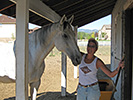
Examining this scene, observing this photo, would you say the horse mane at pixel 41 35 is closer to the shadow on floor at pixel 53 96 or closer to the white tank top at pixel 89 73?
the white tank top at pixel 89 73

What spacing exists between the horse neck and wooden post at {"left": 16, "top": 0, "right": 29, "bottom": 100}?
1075 millimetres

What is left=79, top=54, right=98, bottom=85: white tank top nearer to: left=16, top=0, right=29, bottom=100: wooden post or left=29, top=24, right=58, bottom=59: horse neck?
left=16, top=0, right=29, bottom=100: wooden post

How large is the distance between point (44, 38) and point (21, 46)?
1118 millimetres

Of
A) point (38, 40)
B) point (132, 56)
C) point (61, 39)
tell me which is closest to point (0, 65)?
point (38, 40)

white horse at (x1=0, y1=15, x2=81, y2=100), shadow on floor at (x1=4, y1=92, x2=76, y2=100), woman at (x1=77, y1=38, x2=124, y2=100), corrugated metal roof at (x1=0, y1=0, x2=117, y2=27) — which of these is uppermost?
corrugated metal roof at (x1=0, y1=0, x2=117, y2=27)

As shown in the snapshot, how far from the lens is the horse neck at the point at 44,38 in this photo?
264 cm

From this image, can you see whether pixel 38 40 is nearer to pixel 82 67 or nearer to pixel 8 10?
pixel 8 10

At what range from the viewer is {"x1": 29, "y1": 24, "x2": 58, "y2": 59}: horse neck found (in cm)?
264

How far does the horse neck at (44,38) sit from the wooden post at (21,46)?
1.07 m

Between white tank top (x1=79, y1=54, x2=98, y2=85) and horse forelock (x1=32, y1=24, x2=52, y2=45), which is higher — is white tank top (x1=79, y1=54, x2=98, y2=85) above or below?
below

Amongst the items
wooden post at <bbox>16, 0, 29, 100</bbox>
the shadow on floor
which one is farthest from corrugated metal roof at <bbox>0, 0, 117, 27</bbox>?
the shadow on floor

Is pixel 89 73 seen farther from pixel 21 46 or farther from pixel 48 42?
pixel 48 42

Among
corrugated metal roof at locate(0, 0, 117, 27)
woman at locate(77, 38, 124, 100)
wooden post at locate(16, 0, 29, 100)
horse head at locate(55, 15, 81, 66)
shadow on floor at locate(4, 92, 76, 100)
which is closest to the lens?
wooden post at locate(16, 0, 29, 100)

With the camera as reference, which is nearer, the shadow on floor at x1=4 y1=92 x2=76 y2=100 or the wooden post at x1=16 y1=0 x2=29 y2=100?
the wooden post at x1=16 y1=0 x2=29 y2=100
